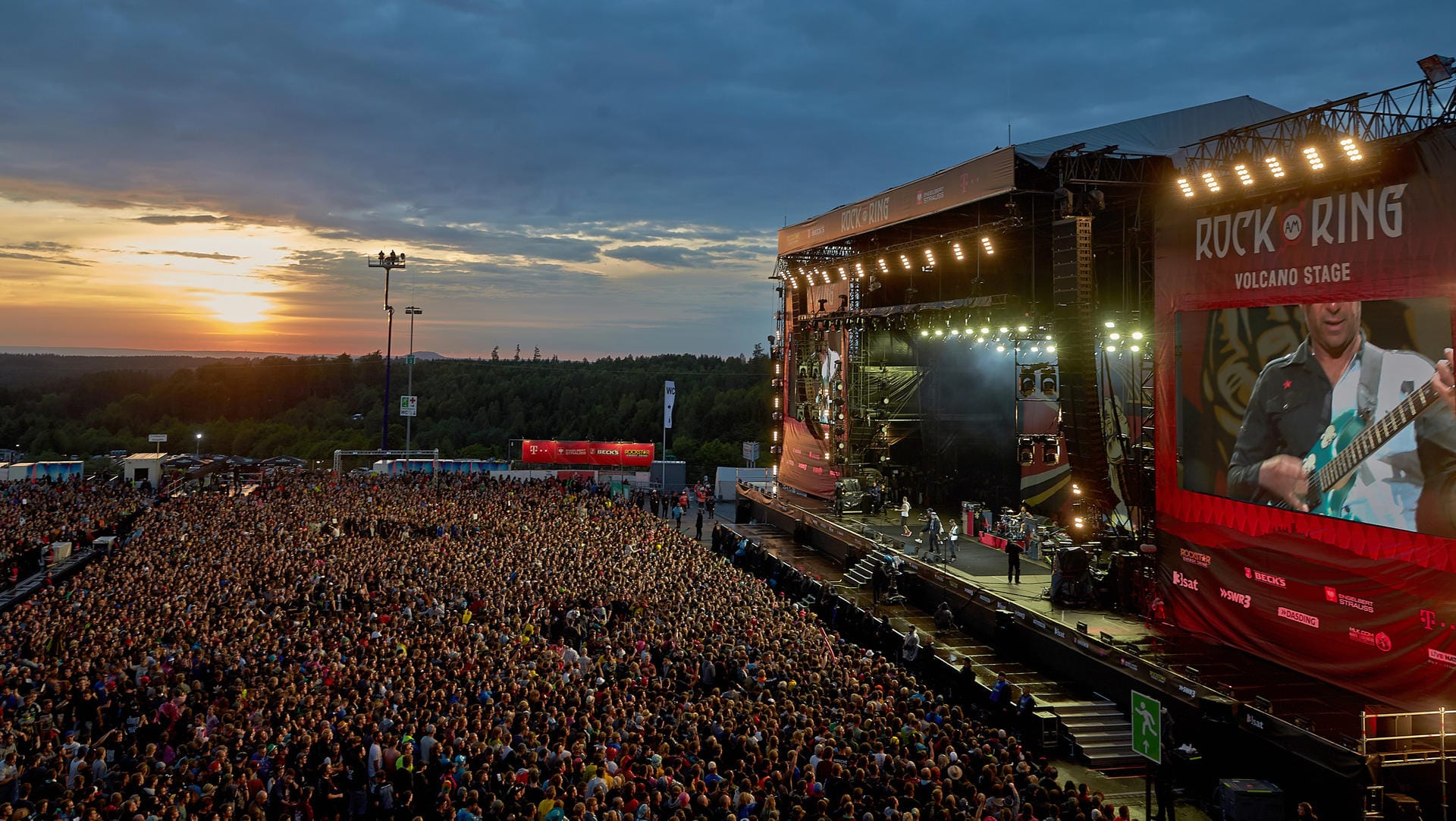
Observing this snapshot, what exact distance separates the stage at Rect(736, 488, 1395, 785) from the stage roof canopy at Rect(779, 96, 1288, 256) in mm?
8610

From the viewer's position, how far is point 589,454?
44938 millimetres

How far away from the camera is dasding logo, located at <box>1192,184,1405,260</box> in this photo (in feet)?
37.6

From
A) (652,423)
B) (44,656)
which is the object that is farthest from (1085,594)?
(652,423)

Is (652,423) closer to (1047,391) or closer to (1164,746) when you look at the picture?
(1047,391)

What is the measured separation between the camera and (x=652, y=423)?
69500 mm

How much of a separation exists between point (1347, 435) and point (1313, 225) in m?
3.05

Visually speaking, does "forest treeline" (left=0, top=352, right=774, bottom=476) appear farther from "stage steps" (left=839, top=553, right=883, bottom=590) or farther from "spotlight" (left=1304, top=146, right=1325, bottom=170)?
"spotlight" (left=1304, top=146, right=1325, bottom=170)

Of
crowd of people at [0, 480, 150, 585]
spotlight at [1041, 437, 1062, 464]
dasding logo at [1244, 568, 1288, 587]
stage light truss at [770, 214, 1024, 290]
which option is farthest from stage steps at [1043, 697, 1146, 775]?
crowd of people at [0, 480, 150, 585]

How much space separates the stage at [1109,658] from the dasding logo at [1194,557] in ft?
4.10

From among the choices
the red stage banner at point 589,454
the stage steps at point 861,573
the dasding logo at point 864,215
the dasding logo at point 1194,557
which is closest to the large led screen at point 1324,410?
the dasding logo at point 1194,557

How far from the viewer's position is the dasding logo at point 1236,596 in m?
13.6

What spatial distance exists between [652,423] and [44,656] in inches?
2246

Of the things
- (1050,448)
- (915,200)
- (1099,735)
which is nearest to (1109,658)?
(1099,735)

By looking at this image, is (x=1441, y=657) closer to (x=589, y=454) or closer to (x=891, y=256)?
(x=891, y=256)
